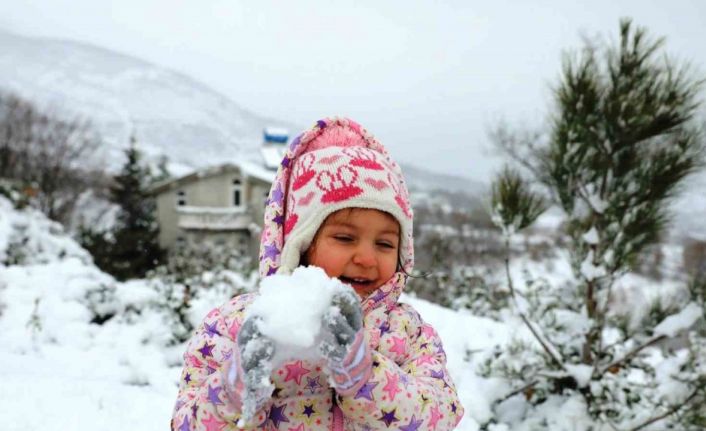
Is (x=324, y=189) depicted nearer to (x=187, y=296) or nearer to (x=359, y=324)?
(x=359, y=324)

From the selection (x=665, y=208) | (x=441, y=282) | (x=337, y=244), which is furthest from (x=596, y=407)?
(x=441, y=282)

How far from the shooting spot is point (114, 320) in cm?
490

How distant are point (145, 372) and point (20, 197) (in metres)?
8.43

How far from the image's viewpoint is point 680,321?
10.6 feet

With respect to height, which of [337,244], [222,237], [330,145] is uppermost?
[330,145]

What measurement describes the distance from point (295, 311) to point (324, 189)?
504mm

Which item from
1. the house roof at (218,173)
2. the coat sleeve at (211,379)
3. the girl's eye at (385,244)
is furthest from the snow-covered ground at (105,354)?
the house roof at (218,173)

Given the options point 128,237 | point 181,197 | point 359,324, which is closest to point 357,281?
point 359,324

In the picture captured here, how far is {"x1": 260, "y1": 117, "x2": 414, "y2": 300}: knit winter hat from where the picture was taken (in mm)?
1246

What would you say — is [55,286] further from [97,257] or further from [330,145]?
[97,257]

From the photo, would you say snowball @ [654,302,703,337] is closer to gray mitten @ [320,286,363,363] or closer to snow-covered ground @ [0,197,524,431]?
snow-covered ground @ [0,197,524,431]

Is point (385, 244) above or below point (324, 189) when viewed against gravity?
below

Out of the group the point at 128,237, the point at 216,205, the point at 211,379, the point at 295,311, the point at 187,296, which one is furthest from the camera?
the point at 216,205

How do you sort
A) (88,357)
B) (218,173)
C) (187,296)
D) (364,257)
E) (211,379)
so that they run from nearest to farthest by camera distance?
1. (211,379)
2. (364,257)
3. (88,357)
4. (187,296)
5. (218,173)
